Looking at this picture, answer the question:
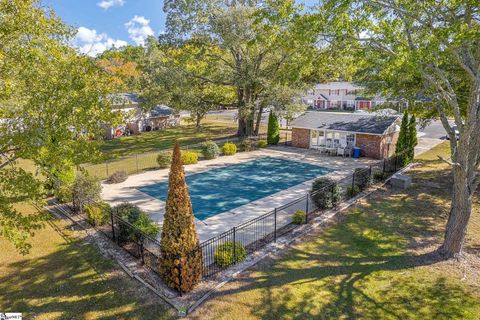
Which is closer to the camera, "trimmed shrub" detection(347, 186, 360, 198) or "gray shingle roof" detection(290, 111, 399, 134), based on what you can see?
"trimmed shrub" detection(347, 186, 360, 198)

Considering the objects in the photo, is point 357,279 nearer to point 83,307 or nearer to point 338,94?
point 83,307

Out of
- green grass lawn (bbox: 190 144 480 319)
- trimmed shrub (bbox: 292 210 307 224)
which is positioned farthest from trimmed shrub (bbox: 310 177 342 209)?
trimmed shrub (bbox: 292 210 307 224)

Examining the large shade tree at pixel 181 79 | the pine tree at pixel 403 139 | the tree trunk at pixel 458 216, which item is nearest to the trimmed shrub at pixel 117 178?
the large shade tree at pixel 181 79

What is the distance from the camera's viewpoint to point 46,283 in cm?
892

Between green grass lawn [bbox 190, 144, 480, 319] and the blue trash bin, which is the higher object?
the blue trash bin

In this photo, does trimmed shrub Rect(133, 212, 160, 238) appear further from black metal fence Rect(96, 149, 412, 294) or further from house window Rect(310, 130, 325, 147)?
house window Rect(310, 130, 325, 147)

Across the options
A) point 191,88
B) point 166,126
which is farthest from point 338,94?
point 191,88

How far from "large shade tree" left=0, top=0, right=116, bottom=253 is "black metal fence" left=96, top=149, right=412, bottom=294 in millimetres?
3638

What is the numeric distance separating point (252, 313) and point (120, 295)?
3.61 m

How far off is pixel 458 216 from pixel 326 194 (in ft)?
16.4

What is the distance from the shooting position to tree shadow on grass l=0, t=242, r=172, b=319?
7703 millimetres

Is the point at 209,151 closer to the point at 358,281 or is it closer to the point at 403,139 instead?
the point at 403,139

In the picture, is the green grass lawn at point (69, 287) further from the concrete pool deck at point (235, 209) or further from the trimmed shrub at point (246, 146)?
the trimmed shrub at point (246, 146)

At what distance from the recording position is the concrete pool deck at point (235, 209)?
13.4m
